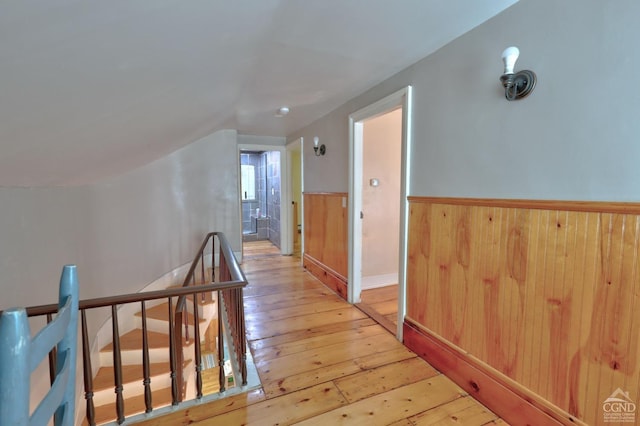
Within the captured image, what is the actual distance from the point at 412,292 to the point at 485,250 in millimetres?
718

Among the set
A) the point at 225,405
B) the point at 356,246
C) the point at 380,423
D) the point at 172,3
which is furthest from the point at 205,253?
the point at 172,3

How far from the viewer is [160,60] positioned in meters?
1.28

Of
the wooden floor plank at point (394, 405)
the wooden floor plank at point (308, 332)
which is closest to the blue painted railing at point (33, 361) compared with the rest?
the wooden floor plank at point (394, 405)

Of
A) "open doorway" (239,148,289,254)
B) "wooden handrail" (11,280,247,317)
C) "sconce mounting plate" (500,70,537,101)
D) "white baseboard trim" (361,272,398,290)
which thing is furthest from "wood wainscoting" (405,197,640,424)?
"open doorway" (239,148,289,254)

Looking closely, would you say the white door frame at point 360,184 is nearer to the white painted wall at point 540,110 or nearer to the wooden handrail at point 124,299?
the white painted wall at point 540,110

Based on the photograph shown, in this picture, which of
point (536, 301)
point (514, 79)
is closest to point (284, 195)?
point (514, 79)

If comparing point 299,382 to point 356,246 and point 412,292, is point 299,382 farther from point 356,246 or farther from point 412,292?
point 356,246

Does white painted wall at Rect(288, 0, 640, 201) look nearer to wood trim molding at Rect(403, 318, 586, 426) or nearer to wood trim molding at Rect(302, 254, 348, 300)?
wood trim molding at Rect(403, 318, 586, 426)

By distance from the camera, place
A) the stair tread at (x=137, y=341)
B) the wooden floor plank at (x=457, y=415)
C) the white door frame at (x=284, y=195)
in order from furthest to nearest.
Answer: the white door frame at (x=284, y=195)
the stair tread at (x=137, y=341)
the wooden floor plank at (x=457, y=415)

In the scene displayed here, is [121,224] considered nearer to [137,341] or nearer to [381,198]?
[137,341]

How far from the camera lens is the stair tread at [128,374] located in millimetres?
2750

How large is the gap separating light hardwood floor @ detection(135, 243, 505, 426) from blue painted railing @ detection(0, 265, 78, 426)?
1.09 m

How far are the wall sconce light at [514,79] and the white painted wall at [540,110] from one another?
0.03 meters

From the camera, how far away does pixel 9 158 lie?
4.24 ft
